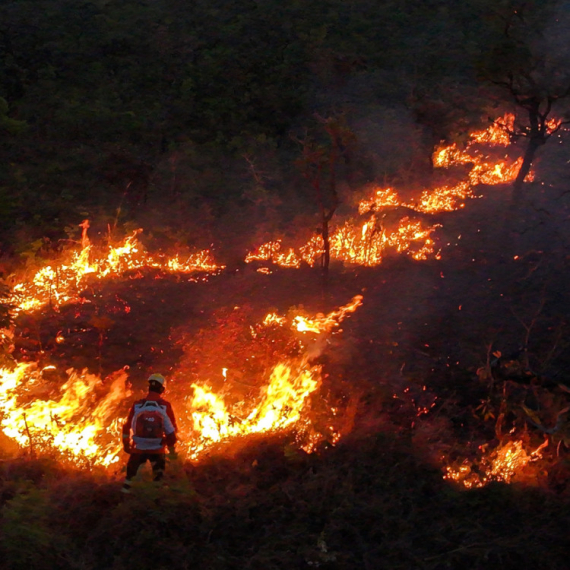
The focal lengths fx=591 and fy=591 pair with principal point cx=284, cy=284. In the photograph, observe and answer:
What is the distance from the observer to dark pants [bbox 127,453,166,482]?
→ 691 cm

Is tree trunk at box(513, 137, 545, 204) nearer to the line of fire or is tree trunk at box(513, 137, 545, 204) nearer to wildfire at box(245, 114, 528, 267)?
wildfire at box(245, 114, 528, 267)

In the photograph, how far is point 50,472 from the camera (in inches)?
280

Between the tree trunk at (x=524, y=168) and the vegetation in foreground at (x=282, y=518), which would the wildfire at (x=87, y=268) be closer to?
the vegetation in foreground at (x=282, y=518)

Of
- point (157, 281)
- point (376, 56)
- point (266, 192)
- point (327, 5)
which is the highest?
point (327, 5)

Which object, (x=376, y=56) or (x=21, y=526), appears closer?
(x=21, y=526)

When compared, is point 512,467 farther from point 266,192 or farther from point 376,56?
point 376,56

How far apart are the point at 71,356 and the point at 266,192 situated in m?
8.02

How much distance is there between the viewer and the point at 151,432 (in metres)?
6.85

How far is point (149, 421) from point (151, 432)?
0.13 meters

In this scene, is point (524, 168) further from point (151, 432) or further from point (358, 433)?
point (151, 432)

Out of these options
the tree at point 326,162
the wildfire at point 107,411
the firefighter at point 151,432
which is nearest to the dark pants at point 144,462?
the firefighter at point 151,432

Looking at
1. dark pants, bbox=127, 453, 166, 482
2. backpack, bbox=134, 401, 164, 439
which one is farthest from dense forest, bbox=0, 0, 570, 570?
backpack, bbox=134, 401, 164, 439

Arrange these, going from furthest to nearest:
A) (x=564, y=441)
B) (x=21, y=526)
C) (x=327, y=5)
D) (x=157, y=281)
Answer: (x=327, y=5) → (x=157, y=281) → (x=564, y=441) → (x=21, y=526)

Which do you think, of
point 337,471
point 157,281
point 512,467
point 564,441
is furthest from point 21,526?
point 157,281
